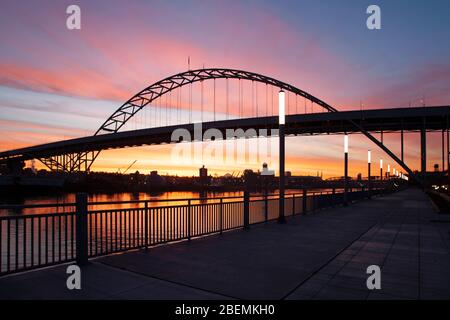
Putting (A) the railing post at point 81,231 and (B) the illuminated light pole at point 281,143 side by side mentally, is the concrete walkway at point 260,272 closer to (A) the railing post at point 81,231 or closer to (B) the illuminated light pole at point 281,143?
(A) the railing post at point 81,231

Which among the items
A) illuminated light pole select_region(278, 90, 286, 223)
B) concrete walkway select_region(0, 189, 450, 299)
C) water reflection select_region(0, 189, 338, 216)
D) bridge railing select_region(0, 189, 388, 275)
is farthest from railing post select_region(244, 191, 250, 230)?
illuminated light pole select_region(278, 90, 286, 223)

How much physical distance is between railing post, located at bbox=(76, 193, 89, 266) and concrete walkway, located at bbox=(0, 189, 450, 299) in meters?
0.25

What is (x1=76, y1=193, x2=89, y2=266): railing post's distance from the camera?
7207mm

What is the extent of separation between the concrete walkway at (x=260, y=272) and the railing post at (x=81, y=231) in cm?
25

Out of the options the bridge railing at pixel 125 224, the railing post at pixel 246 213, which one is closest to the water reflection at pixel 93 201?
the bridge railing at pixel 125 224

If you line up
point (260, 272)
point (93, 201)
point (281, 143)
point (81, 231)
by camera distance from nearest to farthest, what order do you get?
1. point (260, 272)
2. point (81, 231)
3. point (281, 143)
4. point (93, 201)

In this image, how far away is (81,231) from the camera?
23.9ft

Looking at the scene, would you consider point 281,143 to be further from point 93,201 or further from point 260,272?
point 93,201

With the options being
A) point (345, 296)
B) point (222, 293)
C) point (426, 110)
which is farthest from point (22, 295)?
point (426, 110)

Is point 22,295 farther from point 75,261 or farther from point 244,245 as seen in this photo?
point 244,245

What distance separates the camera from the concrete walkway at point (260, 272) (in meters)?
5.54

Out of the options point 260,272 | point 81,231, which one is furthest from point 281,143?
point 81,231

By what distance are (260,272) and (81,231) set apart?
3.60 metres
